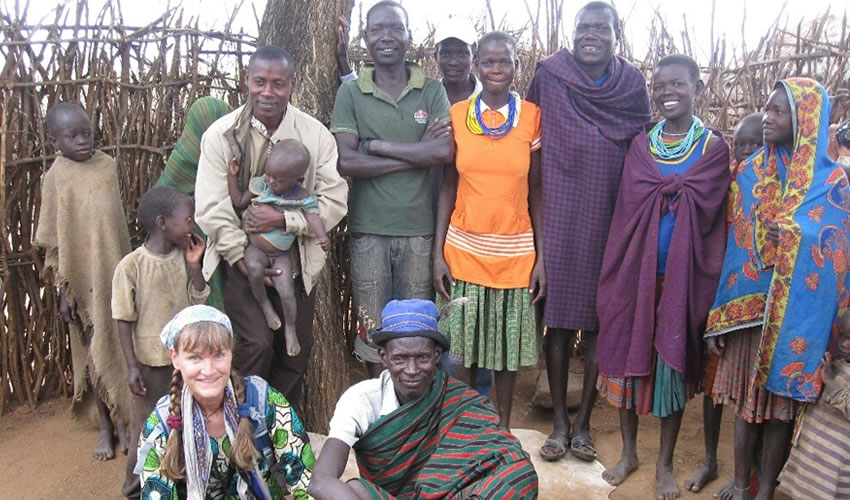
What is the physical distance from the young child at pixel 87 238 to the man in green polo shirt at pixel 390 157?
1.30 metres

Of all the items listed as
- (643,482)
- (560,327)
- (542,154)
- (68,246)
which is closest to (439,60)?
(542,154)

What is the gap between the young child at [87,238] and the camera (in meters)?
3.78

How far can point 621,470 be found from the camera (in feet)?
Result: 12.1

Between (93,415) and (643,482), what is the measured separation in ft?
10.3

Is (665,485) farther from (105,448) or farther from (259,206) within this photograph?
(105,448)

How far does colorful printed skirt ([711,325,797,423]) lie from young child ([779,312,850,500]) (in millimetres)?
114

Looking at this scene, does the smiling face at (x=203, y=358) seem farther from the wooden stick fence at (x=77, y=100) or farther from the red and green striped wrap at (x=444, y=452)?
the wooden stick fence at (x=77, y=100)

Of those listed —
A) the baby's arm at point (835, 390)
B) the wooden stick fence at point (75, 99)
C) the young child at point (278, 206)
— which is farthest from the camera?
the wooden stick fence at point (75, 99)

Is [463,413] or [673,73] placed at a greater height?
[673,73]

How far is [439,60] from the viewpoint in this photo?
3.98 m

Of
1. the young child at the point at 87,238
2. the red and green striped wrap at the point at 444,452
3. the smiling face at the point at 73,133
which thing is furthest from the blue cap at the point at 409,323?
the smiling face at the point at 73,133

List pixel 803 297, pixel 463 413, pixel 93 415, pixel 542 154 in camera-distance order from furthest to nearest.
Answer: pixel 93 415
pixel 542 154
pixel 803 297
pixel 463 413

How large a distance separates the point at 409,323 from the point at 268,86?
1.29 meters

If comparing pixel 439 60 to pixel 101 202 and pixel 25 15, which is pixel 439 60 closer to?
pixel 101 202
